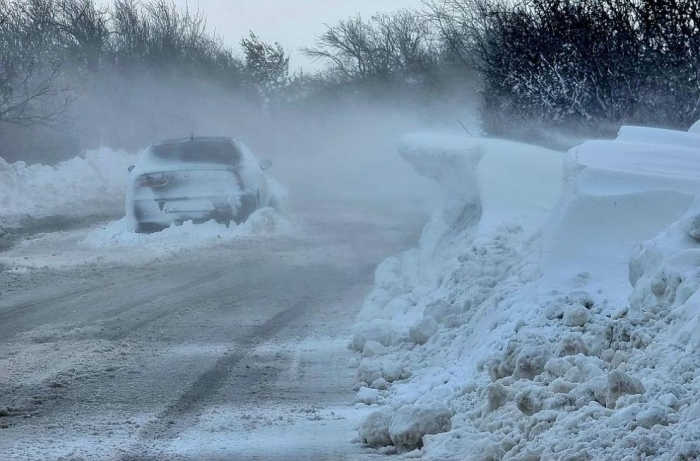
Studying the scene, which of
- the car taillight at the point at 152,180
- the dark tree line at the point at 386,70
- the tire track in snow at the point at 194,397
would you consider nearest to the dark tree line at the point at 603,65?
the dark tree line at the point at 386,70

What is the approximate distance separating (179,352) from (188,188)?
7356 mm

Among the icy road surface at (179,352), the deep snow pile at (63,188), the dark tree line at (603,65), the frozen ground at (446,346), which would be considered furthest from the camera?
the deep snow pile at (63,188)

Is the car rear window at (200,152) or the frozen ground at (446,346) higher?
the car rear window at (200,152)

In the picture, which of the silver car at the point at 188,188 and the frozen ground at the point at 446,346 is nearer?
the frozen ground at the point at 446,346

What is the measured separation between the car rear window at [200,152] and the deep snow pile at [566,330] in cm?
677

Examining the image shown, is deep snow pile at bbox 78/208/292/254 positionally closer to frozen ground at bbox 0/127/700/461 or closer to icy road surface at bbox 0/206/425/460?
icy road surface at bbox 0/206/425/460

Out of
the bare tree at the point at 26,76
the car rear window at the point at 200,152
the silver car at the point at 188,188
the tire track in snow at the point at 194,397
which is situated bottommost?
the tire track in snow at the point at 194,397

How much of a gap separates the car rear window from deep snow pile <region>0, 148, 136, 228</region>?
13.1 ft

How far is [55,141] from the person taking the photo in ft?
99.1

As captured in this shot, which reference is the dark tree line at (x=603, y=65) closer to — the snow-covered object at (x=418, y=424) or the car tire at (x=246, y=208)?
the car tire at (x=246, y=208)

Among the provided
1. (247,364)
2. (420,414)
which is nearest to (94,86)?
(247,364)

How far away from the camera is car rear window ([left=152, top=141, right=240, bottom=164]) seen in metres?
15.2

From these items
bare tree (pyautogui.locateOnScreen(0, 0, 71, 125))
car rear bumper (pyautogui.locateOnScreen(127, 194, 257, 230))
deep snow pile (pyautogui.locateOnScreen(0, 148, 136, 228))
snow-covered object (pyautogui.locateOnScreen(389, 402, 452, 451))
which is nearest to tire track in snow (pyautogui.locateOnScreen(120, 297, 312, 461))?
snow-covered object (pyautogui.locateOnScreen(389, 402, 452, 451))

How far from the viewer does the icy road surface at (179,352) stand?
207 inches
